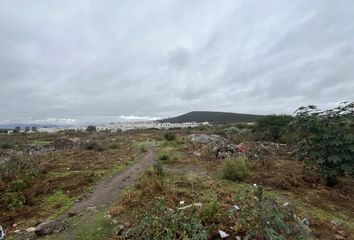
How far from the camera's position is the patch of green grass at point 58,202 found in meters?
7.45

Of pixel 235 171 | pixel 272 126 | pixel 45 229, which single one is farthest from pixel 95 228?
pixel 272 126

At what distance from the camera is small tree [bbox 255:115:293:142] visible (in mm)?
27016

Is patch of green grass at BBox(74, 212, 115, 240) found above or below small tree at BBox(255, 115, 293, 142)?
below

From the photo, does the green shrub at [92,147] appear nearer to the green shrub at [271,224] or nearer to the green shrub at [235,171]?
the green shrub at [235,171]

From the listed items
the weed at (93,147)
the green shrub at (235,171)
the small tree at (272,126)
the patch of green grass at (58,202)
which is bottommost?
the patch of green grass at (58,202)

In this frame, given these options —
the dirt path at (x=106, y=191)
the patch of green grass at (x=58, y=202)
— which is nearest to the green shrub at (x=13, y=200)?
the patch of green grass at (x=58, y=202)

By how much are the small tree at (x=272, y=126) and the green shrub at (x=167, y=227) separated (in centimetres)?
2235

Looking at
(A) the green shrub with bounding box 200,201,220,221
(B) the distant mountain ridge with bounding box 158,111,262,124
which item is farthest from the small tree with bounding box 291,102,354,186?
(B) the distant mountain ridge with bounding box 158,111,262,124

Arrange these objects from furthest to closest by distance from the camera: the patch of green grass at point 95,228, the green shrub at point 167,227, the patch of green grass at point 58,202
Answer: the patch of green grass at point 58,202 < the patch of green grass at point 95,228 < the green shrub at point 167,227

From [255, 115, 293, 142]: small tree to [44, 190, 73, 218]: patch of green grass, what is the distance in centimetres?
1990

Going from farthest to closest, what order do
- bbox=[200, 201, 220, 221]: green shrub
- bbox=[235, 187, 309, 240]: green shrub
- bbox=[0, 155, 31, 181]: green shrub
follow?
bbox=[0, 155, 31, 181]: green shrub
bbox=[200, 201, 220, 221]: green shrub
bbox=[235, 187, 309, 240]: green shrub

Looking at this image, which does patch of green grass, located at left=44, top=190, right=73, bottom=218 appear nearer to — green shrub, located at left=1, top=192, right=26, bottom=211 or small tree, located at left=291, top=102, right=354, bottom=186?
green shrub, located at left=1, top=192, right=26, bottom=211

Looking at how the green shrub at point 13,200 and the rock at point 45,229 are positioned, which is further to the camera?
the green shrub at point 13,200

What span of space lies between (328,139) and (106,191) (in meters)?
6.14
